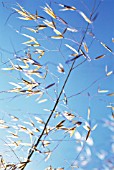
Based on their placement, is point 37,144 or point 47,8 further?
point 47,8

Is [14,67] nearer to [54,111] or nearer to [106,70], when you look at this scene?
[54,111]

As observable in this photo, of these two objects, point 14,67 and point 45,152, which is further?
point 14,67

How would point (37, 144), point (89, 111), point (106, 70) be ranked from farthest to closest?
point (106, 70)
point (89, 111)
point (37, 144)

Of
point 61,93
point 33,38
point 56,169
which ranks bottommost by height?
point 56,169

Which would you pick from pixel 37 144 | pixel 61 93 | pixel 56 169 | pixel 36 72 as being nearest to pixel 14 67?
pixel 36 72

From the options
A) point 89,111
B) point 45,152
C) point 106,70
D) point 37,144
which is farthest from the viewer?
point 106,70

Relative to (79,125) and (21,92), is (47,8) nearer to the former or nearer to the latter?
(21,92)

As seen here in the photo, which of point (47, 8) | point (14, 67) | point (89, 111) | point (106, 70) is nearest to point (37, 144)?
point (89, 111)

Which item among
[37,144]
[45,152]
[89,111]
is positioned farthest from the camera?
[89,111]

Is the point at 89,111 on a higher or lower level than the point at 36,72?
lower
